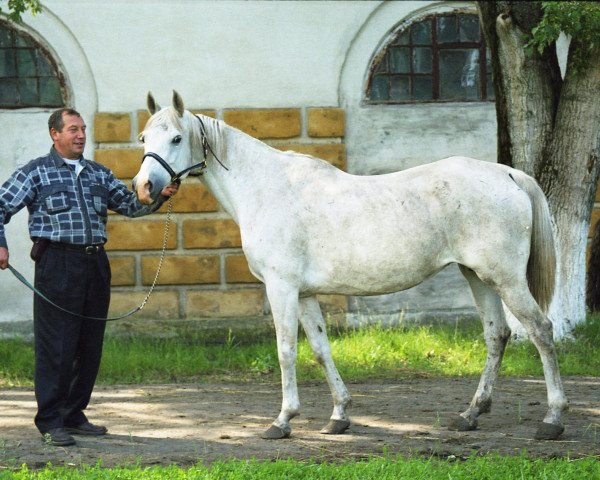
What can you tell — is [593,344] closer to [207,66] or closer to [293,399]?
[293,399]

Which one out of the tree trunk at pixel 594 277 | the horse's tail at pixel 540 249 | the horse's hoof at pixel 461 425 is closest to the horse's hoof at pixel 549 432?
the horse's hoof at pixel 461 425

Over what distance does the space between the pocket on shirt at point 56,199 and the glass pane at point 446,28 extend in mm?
5453

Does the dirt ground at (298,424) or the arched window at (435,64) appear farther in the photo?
the arched window at (435,64)

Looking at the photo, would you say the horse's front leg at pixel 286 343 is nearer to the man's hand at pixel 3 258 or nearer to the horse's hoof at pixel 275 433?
the horse's hoof at pixel 275 433

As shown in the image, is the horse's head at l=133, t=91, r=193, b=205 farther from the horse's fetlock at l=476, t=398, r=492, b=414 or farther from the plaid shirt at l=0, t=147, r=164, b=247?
the horse's fetlock at l=476, t=398, r=492, b=414

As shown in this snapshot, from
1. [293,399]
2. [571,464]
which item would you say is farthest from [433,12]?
[571,464]

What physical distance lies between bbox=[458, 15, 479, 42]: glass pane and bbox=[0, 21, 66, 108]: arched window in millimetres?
4158

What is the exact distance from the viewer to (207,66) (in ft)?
33.5

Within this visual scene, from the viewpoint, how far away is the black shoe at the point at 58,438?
6047mm

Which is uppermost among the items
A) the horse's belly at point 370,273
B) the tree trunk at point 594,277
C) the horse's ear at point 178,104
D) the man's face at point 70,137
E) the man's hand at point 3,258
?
the horse's ear at point 178,104

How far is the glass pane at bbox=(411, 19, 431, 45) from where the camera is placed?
1040 cm

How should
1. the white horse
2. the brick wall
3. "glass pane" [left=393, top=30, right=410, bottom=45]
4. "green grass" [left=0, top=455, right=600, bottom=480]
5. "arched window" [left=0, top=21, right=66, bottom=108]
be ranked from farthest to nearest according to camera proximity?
1. "glass pane" [left=393, top=30, right=410, bottom=45]
2. "arched window" [left=0, top=21, right=66, bottom=108]
3. the brick wall
4. the white horse
5. "green grass" [left=0, top=455, right=600, bottom=480]

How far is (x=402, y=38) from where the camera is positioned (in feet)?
34.1

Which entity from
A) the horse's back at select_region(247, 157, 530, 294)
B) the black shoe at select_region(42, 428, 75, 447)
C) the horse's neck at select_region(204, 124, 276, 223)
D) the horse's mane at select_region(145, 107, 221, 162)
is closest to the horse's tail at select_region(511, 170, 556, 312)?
the horse's back at select_region(247, 157, 530, 294)
